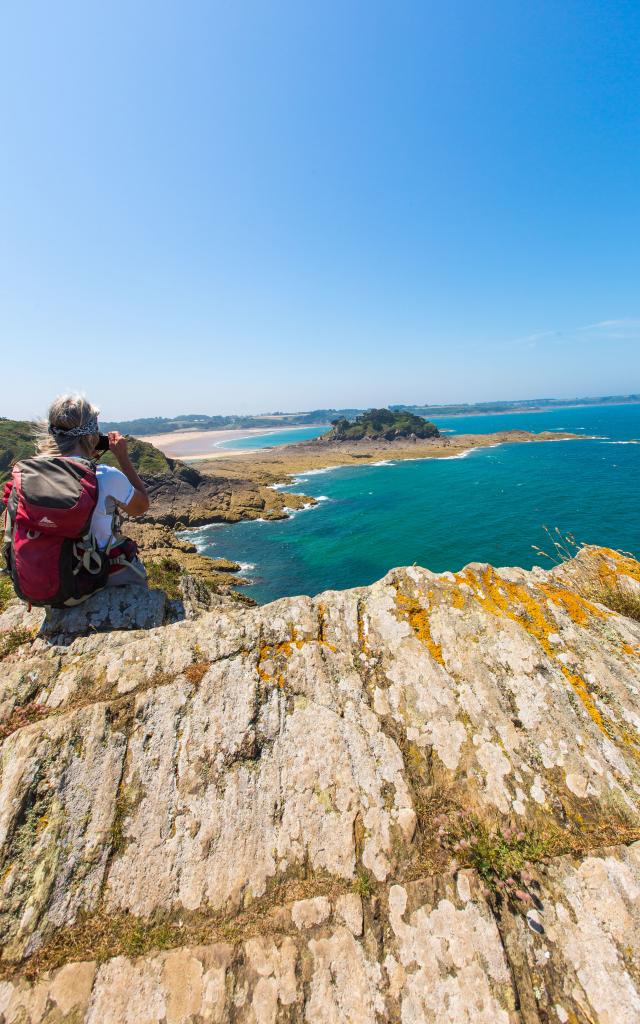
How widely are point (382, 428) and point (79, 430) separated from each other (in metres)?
186

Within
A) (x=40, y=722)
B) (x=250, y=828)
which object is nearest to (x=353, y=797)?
(x=250, y=828)

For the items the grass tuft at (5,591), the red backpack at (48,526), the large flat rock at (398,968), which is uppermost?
the red backpack at (48,526)

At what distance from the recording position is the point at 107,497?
5.25m

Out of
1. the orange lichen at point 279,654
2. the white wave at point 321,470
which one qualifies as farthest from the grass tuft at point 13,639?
the white wave at point 321,470

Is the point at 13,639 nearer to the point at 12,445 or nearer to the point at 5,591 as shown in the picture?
the point at 5,591

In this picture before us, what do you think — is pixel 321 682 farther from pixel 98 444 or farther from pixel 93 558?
pixel 98 444

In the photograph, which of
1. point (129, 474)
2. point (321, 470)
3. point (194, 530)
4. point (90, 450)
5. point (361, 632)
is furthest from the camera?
point (321, 470)

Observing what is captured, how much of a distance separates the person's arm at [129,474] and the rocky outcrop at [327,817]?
1.85m

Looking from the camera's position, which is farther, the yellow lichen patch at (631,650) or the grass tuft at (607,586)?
the grass tuft at (607,586)

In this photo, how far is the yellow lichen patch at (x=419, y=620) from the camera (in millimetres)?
5685

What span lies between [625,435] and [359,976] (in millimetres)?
197098

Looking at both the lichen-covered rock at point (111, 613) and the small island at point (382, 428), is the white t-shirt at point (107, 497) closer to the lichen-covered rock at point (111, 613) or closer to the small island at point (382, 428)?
the lichen-covered rock at point (111, 613)

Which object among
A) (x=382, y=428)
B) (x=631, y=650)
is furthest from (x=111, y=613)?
(x=382, y=428)

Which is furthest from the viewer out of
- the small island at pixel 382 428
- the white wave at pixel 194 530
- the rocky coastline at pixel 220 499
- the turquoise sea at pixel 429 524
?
the small island at pixel 382 428
